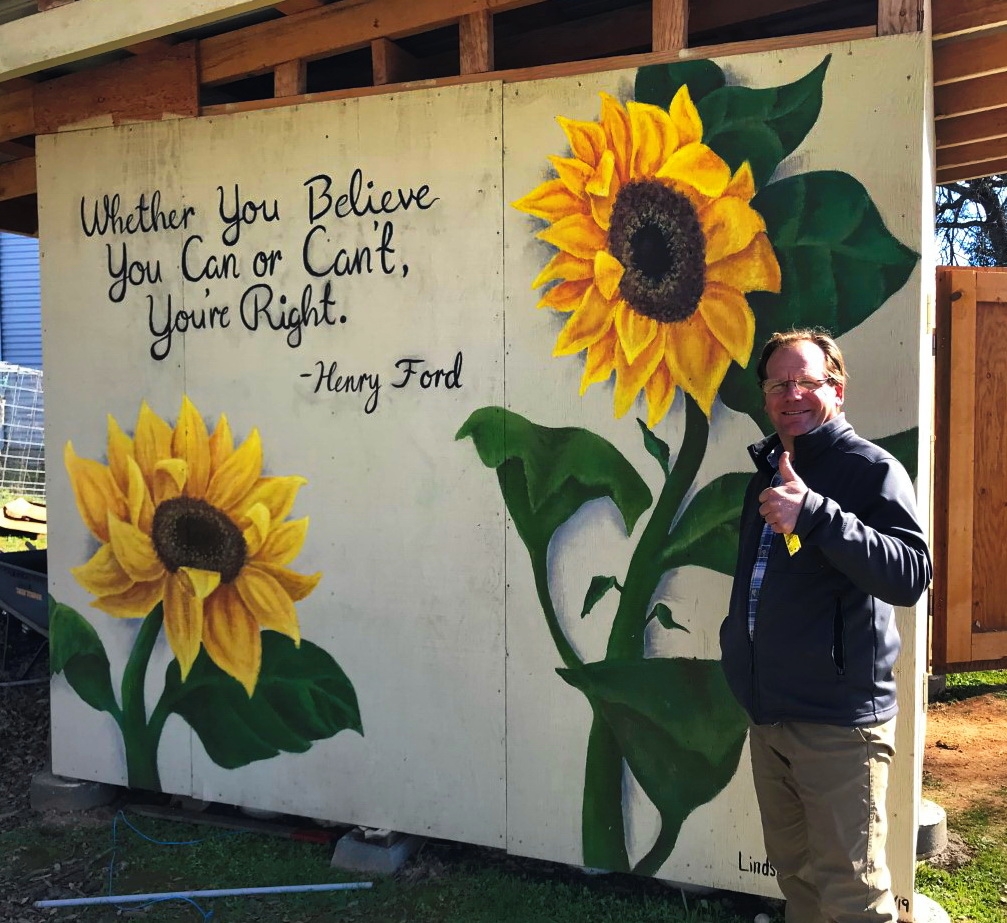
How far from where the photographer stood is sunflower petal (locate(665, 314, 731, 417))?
3184 mm

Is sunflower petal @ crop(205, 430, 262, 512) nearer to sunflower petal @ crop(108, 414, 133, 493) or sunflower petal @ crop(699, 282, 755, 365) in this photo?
sunflower petal @ crop(108, 414, 133, 493)

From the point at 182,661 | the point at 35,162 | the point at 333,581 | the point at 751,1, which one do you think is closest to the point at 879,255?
the point at 751,1

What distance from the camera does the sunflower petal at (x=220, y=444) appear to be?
12.8 ft

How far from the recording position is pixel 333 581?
12.4 feet

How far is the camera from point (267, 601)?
3879mm

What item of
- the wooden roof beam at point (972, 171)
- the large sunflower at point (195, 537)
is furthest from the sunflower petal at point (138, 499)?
the wooden roof beam at point (972, 171)

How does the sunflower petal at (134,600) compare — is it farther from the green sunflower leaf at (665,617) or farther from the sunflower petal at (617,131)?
the sunflower petal at (617,131)

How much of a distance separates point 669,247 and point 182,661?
2614 millimetres

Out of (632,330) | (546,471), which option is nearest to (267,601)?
(546,471)

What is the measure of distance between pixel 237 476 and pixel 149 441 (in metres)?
0.47

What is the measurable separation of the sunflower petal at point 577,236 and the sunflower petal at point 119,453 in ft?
6.68

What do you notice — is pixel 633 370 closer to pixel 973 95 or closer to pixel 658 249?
pixel 658 249

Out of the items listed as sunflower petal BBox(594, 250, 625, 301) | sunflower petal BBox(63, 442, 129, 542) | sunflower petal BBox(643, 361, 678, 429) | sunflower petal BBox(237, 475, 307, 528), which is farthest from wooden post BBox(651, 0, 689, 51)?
sunflower petal BBox(63, 442, 129, 542)

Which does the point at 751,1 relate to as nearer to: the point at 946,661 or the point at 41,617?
the point at 946,661
